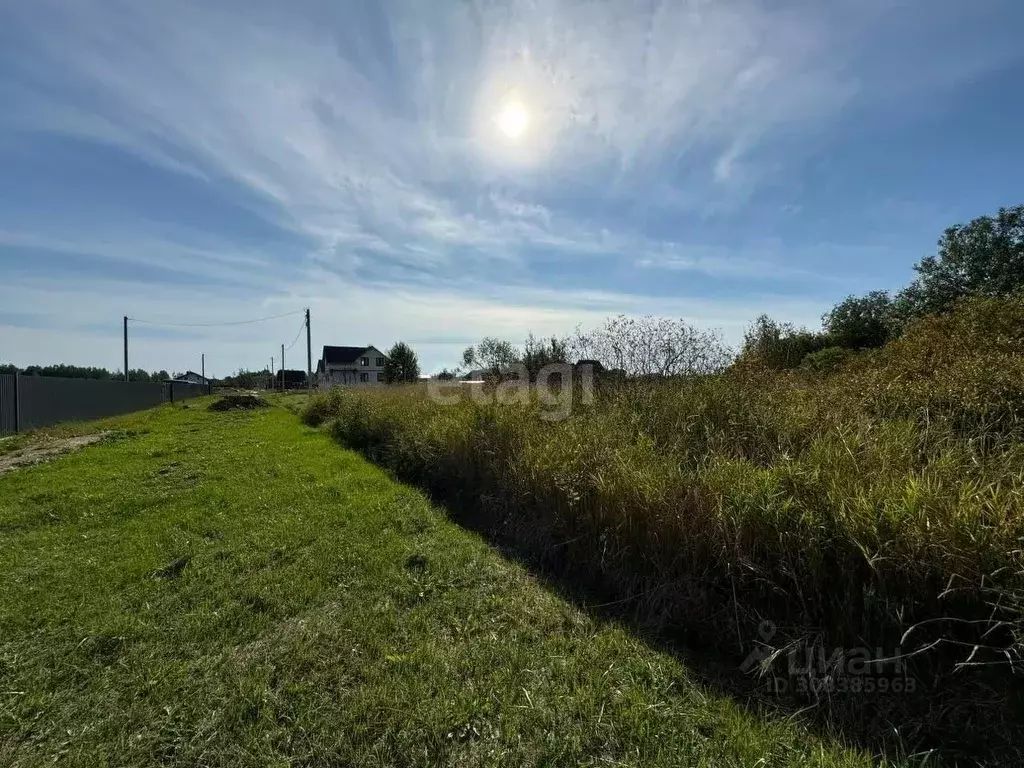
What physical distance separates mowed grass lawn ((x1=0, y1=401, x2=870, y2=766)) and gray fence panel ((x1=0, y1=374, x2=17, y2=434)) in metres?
9.74

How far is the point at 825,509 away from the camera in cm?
230

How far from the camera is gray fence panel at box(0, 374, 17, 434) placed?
1087cm

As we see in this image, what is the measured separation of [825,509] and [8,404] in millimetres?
16269

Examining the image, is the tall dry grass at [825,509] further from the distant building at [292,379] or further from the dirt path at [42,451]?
the distant building at [292,379]

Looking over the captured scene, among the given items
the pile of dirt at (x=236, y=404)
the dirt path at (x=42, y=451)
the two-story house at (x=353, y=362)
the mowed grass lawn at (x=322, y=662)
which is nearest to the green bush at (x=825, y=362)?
the mowed grass lawn at (x=322, y=662)

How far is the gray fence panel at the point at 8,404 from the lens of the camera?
1087 centimetres

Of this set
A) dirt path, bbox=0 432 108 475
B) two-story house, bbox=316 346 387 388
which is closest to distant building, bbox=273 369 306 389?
two-story house, bbox=316 346 387 388

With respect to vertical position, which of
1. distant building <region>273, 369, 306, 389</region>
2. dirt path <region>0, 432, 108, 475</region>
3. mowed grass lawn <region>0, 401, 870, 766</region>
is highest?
distant building <region>273, 369, 306, 389</region>

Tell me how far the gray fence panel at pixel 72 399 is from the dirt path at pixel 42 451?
143 inches

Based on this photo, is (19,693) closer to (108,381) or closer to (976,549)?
(976,549)

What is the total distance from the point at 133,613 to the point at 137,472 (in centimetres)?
500

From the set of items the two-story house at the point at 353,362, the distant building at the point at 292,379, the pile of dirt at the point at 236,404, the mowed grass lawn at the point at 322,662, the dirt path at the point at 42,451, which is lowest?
the mowed grass lawn at the point at 322,662

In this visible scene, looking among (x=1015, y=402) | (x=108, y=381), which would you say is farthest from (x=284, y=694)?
(x=108, y=381)

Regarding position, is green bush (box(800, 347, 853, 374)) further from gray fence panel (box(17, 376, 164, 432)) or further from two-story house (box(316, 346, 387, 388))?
two-story house (box(316, 346, 387, 388))
